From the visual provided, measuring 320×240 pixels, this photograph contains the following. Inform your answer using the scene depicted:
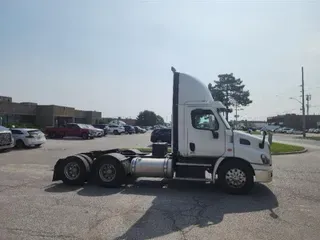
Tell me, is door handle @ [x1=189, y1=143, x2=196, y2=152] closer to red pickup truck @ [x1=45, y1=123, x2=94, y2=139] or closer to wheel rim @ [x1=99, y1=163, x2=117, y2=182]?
wheel rim @ [x1=99, y1=163, x2=117, y2=182]

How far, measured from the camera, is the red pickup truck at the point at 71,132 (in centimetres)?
3862

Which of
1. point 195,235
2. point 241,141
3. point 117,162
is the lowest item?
point 195,235

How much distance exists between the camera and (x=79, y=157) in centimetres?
1022

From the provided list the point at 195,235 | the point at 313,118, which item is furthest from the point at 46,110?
the point at 313,118

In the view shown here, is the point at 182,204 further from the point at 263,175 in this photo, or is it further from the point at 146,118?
the point at 146,118

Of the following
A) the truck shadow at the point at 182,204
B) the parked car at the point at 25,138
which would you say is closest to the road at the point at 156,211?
the truck shadow at the point at 182,204

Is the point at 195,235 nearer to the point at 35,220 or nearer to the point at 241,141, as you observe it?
the point at 35,220

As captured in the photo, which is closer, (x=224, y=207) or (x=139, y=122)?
(x=224, y=207)

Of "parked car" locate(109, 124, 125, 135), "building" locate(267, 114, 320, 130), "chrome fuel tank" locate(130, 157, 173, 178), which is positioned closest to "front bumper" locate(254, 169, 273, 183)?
"chrome fuel tank" locate(130, 157, 173, 178)

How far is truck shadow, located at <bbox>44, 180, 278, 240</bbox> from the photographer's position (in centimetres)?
612

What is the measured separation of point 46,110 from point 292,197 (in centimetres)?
6116

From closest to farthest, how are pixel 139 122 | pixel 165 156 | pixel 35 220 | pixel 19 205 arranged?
pixel 35 220, pixel 19 205, pixel 165 156, pixel 139 122

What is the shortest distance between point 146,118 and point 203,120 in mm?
106725

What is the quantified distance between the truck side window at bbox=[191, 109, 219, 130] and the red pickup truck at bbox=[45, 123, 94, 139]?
3055cm
